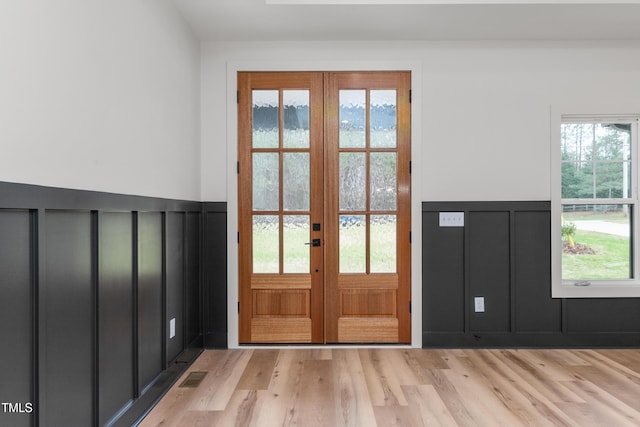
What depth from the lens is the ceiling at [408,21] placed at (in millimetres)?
3145

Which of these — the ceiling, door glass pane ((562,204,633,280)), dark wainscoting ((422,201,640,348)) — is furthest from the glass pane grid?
door glass pane ((562,204,633,280))

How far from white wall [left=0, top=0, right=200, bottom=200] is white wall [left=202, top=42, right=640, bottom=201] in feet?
3.01

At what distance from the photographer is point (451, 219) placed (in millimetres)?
3773

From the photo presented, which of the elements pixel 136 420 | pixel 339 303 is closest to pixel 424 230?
pixel 339 303

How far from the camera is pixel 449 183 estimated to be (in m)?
3.78

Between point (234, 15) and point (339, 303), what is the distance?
7.91 feet

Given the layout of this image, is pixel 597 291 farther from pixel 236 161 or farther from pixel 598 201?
pixel 236 161

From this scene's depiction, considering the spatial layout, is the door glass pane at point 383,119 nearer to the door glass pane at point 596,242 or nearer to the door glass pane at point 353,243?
the door glass pane at point 353,243

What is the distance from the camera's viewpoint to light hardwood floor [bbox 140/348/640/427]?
2.48 m

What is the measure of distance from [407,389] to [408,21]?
264 cm

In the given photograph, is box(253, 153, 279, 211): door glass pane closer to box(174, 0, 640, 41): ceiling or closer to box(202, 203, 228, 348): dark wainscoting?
box(202, 203, 228, 348): dark wainscoting

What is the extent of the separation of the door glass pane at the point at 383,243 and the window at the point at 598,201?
4.43 feet

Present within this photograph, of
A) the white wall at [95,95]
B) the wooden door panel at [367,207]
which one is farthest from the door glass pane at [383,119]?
the white wall at [95,95]

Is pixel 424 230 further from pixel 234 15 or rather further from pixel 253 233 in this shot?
pixel 234 15
